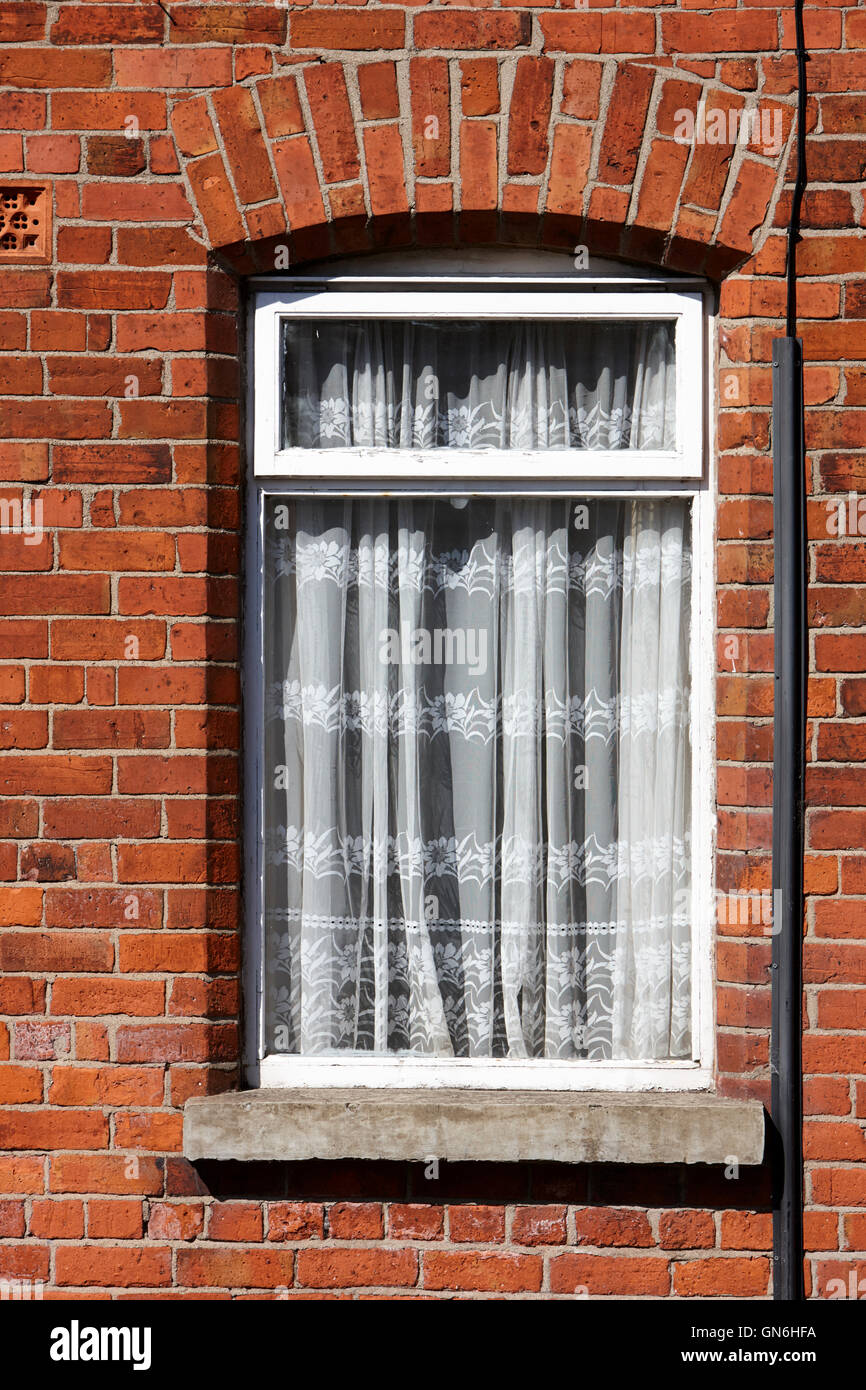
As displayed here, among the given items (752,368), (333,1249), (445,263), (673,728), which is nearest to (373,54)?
(445,263)

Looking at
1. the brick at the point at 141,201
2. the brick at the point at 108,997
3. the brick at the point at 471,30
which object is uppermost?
the brick at the point at 471,30

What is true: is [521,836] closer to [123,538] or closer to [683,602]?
[683,602]

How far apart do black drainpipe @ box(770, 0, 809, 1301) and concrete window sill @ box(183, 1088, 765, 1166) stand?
0.13 m

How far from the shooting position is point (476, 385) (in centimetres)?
292

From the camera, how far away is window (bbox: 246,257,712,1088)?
290 cm

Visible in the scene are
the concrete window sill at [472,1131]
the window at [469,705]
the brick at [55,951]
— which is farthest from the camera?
the window at [469,705]

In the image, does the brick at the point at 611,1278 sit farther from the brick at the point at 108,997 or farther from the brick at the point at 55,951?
the brick at the point at 55,951

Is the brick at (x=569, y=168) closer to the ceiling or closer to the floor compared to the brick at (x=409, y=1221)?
closer to the ceiling

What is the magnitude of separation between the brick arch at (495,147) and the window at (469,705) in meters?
0.23

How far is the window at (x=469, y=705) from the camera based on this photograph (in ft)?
9.50

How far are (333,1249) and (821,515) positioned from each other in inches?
84.4

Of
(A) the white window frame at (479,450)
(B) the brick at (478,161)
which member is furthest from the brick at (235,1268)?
(B) the brick at (478,161)

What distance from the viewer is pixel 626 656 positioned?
9.57ft

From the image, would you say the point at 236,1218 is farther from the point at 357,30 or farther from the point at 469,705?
the point at 357,30
